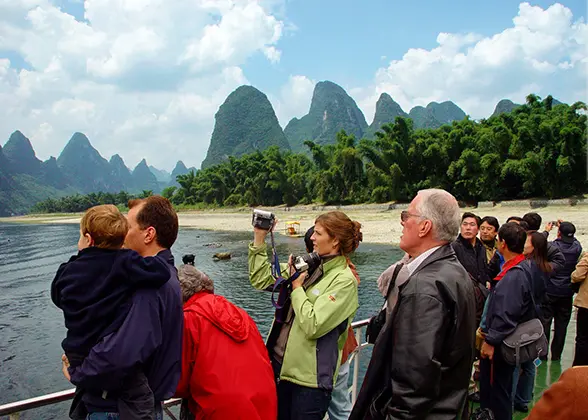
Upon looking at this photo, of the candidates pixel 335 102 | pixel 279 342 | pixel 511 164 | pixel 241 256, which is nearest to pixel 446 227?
pixel 279 342

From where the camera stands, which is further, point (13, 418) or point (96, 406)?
point (13, 418)

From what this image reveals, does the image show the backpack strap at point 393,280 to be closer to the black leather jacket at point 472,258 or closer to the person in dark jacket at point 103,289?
the person in dark jacket at point 103,289

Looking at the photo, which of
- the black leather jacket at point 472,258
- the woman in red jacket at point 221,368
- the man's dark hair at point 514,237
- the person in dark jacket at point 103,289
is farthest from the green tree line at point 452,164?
the person in dark jacket at point 103,289

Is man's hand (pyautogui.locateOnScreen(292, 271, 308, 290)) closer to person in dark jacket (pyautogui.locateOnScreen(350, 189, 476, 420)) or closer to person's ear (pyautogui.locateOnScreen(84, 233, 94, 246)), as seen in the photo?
person in dark jacket (pyautogui.locateOnScreen(350, 189, 476, 420))

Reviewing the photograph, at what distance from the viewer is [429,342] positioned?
65.1 inches

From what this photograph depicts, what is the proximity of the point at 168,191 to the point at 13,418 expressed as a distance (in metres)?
107

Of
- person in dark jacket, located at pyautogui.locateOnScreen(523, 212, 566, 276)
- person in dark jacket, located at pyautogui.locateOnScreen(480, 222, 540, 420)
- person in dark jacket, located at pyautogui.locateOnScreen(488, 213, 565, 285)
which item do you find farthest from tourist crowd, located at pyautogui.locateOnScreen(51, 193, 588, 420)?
person in dark jacket, located at pyautogui.locateOnScreen(523, 212, 566, 276)

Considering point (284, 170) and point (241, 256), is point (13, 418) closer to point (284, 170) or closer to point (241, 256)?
point (241, 256)

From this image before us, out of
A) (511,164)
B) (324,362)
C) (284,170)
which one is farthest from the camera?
(284,170)

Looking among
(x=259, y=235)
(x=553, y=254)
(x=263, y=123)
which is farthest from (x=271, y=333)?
(x=263, y=123)

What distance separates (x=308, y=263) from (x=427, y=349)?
1.00 metres

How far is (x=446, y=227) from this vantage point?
1946 mm

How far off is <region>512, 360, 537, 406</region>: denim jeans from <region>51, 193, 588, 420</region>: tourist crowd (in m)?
2.11

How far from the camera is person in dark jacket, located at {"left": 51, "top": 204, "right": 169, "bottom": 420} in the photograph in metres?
1.73
